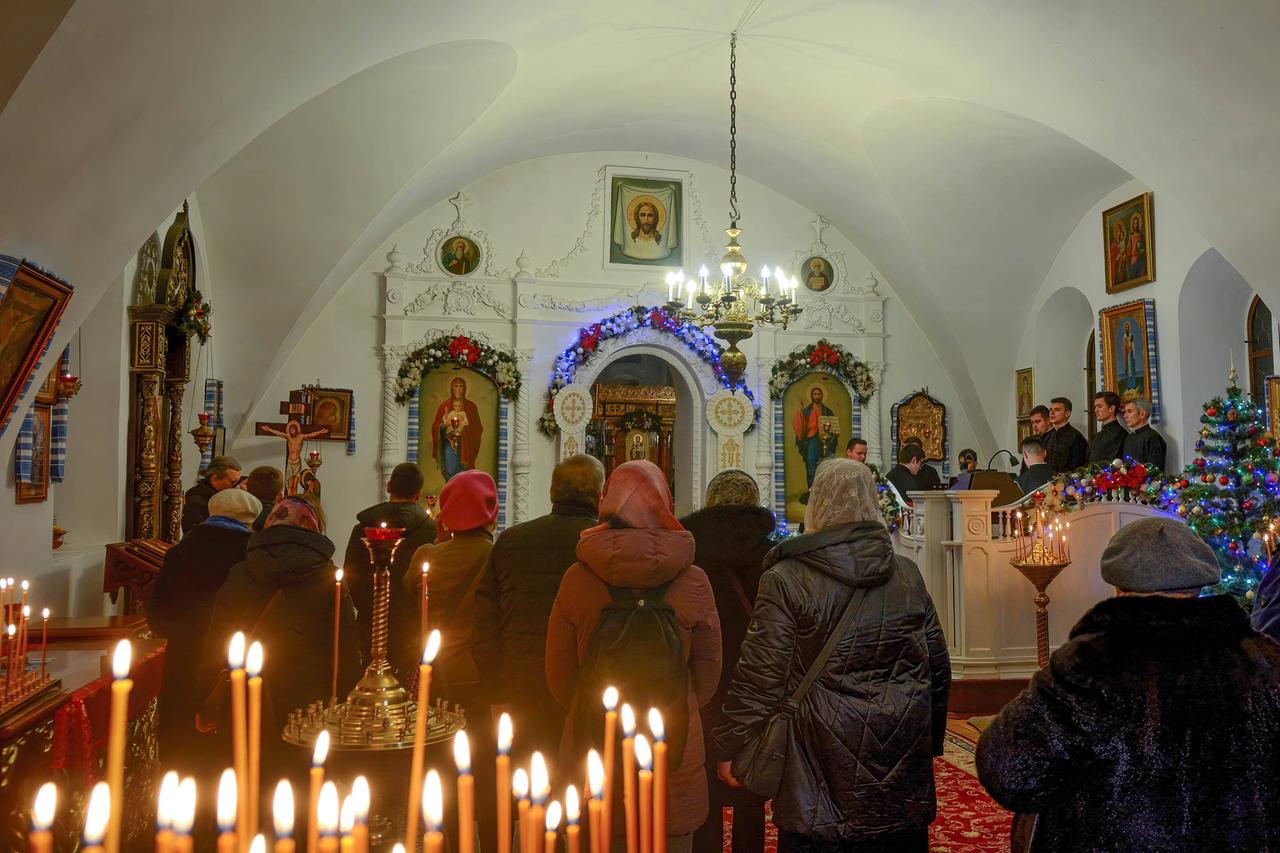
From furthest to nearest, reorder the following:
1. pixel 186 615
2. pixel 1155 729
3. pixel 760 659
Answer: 1. pixel 186 615
2. pixel 760 659
3. pixel 1155 729

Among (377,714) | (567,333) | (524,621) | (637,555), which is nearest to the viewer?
(637,555)

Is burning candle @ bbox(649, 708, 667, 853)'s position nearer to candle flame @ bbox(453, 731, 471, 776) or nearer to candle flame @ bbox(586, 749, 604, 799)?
candle flame @ bbox(586, 749, 604, 799)

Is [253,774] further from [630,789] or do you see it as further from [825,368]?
[825,368]

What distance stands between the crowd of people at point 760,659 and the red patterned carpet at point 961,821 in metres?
1.23

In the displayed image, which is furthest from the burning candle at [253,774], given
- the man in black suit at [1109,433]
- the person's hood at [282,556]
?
the man in black suit at [1109,433]

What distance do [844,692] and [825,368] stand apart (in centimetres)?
1054

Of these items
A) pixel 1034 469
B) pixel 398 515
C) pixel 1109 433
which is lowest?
pixel 398 515

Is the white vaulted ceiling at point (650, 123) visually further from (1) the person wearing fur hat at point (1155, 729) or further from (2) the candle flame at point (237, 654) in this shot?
(1) the person wearing fur hat at point (1155, 729)

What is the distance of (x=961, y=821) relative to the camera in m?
4.51

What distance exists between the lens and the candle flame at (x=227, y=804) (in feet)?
3.22

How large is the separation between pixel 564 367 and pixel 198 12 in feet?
25.7

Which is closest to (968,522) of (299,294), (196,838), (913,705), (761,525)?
(761,525)

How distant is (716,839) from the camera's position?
10.7 feet

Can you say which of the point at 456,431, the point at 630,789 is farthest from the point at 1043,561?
the point at 456,431
